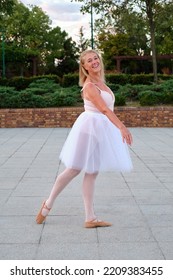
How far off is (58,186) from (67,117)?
1339 centimetres

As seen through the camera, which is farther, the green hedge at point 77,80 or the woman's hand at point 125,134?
the green hedge at point 77,80

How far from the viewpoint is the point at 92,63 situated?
5.12m

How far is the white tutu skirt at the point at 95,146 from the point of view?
508 cm

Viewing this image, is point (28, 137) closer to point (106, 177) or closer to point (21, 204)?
point (106, 177)

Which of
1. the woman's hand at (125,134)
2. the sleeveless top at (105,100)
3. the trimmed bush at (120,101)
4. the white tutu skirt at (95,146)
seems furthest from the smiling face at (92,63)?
the trimmed bush at (120,101)

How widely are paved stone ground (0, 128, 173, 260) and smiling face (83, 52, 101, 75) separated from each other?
5.25 ft

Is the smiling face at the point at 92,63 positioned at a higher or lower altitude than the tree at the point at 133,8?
lower

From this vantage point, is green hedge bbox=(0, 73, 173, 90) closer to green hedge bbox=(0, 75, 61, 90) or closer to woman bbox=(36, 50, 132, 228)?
green hedge bbox=(0, 75, 61, 90)

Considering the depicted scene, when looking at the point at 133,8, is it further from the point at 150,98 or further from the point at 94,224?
the point at 94,224

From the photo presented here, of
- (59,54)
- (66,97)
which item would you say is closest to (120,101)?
(66,97)

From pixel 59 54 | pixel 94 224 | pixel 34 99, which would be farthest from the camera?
pixel 59 54

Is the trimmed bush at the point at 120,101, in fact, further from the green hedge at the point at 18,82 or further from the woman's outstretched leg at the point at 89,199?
the woman's outstretched leg at the point at 89,199

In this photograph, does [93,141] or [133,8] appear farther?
[133,8]
